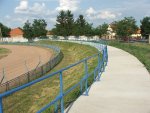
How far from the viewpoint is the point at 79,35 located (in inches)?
4454

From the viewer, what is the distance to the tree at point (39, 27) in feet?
399

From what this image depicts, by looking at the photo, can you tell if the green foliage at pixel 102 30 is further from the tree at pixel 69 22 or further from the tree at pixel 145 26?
the tree at pixel 145 26

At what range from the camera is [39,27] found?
124 metres

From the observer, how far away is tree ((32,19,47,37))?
399ft

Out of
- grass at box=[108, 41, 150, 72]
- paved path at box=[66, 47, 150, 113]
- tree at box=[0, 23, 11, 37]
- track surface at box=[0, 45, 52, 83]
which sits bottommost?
track surface at box=[0, 45, 52, 83]

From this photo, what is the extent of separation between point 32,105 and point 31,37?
4225 inches

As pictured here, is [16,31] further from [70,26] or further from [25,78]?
[25,78]

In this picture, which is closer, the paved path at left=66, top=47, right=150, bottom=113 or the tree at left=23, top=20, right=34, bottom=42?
the paved path at left=66, top=47, right=150, bottom=113

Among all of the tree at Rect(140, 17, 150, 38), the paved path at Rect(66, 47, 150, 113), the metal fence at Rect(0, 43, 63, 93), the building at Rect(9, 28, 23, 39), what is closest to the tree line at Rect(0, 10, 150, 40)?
the tree at Rect(140, 17, 150, 38)

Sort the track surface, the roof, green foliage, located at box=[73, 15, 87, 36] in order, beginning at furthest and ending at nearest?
the roof, green foliage, located at box=[73, 15, 87, 36], the track surface

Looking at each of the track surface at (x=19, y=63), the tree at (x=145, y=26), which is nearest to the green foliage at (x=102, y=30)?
the tree at (x=145, y=26)

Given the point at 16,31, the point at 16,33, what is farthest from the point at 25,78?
the point at 16,31

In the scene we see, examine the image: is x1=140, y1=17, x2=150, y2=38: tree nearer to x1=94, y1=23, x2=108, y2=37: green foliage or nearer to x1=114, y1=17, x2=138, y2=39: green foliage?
x1=94, y1=23, x2=108, y2=37: green foliage

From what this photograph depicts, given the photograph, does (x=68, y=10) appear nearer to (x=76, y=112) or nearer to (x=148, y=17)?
(x=148, y=17)
